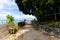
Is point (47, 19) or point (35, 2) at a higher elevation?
point (35, 2)

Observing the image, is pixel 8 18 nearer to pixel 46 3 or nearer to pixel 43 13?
pixel 43 13

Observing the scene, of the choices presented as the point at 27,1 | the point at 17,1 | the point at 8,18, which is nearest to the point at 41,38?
the point at 27,1

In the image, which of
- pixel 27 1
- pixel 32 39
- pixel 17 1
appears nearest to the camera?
pixel 32 39

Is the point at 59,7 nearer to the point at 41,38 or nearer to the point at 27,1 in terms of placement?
the point at 27,1

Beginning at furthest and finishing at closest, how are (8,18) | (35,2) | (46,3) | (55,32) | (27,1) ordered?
1. (8,18)
2. (27,1)
3. (35,2)
4. (46,3)
5. (55,32)

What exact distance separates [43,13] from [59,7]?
10.4ft

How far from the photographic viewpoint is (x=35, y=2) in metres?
32.0

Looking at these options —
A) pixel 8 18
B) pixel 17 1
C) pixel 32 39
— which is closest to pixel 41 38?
pixel 32 39

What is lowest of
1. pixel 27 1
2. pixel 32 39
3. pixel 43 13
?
pixel 32 39

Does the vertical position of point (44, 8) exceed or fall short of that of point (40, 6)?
it falls short

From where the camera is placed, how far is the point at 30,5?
117 feet

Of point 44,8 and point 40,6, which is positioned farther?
point 40,6

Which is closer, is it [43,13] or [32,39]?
[32,39]

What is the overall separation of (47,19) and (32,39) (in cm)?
1489
